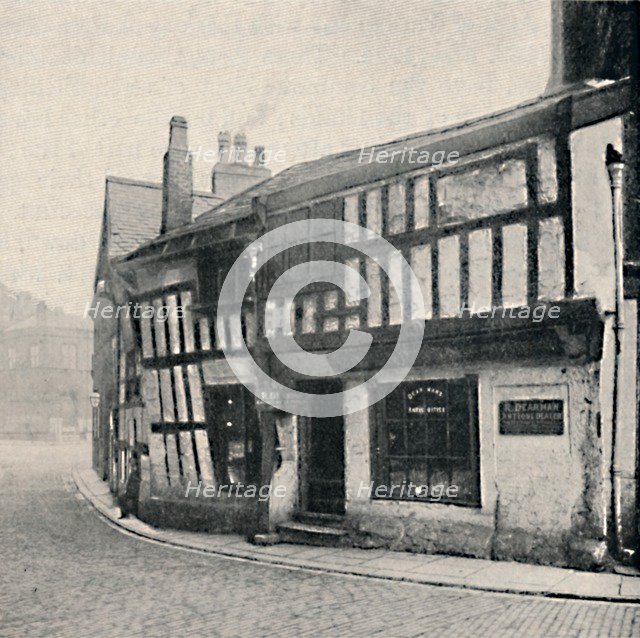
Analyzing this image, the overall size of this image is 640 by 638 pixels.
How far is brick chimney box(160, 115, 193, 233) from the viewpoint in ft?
46.4

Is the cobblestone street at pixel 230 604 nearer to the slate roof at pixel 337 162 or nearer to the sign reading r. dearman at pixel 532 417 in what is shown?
the sign reading r. dearman at pixel 532 417

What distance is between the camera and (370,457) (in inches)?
388

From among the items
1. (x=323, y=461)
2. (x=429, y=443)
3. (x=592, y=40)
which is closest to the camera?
(x=429, y=443)

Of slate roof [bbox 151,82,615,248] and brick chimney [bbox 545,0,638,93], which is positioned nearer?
brick chimney [bbox 545,0,638,93]

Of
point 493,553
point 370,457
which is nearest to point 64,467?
point 370,457

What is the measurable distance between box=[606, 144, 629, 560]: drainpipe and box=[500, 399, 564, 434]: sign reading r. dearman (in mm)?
612

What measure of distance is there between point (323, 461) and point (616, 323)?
485cm

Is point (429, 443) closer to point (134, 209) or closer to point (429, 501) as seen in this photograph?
point (429, 501)

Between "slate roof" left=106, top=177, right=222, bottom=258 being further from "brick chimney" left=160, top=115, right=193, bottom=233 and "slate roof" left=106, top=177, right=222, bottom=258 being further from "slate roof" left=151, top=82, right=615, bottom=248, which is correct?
"slate roof" left=151, top=82, right=615, bottom=248

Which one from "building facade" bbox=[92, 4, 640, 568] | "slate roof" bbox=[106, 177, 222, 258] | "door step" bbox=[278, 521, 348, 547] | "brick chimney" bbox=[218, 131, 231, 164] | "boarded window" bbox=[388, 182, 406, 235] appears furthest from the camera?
"brick chimney" bbox=[218, 131, 231, 164]

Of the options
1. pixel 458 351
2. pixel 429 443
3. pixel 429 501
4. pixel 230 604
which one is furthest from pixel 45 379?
pixel 230 604

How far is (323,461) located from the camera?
10664 mm

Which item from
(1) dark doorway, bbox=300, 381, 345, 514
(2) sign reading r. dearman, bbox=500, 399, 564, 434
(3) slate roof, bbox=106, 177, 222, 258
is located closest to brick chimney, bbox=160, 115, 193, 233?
(3) slate roof, bbox=106, 177, 222, 258

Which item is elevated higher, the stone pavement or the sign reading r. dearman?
the sign reading r. dearman
